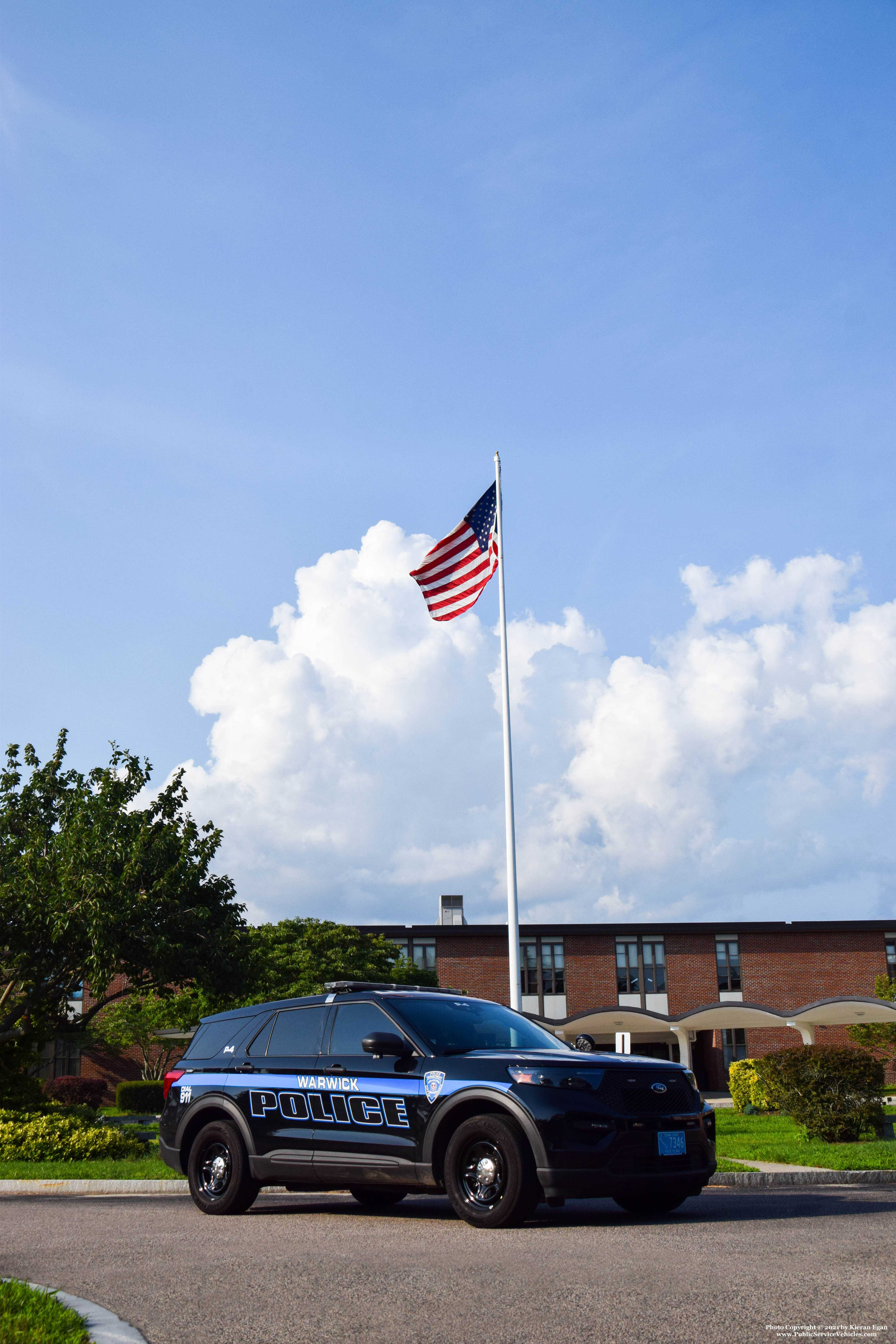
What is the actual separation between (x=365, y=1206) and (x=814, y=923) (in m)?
49.4

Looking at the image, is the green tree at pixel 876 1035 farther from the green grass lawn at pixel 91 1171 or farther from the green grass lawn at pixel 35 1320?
the green grass lawn at pixel 35 1320

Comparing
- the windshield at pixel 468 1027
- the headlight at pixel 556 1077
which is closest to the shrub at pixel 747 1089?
the windshield at pixel 468 1027

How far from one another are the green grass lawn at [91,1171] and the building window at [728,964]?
4400 cm

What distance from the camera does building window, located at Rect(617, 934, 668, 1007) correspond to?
55312mm

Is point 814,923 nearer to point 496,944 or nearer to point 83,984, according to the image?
point 496,944

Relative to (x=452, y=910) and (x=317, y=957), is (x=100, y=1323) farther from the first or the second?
(x=452, y=910)

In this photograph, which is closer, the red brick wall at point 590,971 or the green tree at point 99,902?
the green tree at point 99,902

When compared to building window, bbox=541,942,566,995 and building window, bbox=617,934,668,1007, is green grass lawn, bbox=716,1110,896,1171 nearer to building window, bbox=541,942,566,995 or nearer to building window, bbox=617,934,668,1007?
building window, bbox=541,942,566,995

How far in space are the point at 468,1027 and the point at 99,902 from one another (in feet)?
45.3

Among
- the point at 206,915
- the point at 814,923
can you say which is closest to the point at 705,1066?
the point at 814,923

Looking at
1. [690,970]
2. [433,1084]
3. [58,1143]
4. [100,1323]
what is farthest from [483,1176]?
[690,970]

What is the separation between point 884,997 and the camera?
50188 mm

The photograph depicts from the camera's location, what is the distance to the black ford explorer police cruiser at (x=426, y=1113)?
26.5ft

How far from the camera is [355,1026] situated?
959 centimetres
